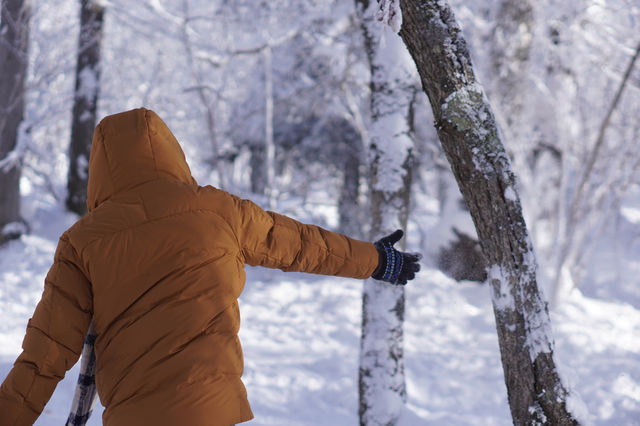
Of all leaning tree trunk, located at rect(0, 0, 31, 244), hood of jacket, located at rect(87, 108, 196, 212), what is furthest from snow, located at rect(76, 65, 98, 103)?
hood of jacket, located at rect(87, 108, 196, 212)

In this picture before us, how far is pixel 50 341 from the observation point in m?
1.77

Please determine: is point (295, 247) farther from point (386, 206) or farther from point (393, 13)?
point (386, 206)

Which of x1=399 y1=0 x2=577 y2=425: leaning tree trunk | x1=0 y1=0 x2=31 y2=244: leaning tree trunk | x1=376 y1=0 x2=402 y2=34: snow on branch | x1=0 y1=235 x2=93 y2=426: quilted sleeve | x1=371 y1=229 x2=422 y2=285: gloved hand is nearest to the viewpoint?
x1=0 y1=235 x2=93 y2=426: quilted sleeve

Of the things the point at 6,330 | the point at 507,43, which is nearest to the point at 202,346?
the point at 6,330

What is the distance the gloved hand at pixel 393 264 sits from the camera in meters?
2.38

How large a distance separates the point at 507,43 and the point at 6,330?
8272 millimetres

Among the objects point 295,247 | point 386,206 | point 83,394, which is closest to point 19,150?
point 386,206

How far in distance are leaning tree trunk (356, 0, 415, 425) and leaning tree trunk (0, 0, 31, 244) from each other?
6107 millimetres

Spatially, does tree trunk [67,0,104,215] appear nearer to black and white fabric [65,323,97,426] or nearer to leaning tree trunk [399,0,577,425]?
black and white fabric [65,323,97,426]

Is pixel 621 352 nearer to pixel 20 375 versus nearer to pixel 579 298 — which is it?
pixel 579 298

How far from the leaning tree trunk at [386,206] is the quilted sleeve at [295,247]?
1.37m

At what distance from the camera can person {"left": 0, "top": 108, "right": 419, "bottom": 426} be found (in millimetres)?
1757

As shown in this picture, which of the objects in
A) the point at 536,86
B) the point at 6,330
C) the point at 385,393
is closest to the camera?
the point at 385,393

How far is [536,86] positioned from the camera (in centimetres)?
948
